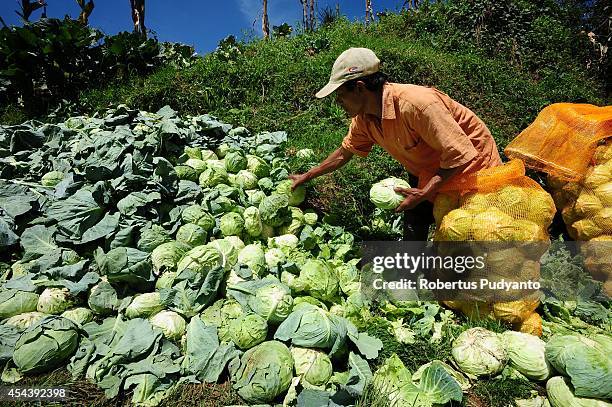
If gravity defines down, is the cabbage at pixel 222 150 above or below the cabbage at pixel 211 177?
above

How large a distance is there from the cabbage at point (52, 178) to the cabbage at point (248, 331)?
117 inches

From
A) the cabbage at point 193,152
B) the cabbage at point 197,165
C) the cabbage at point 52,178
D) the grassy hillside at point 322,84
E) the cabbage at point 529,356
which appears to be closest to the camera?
the cabbage at point 529,356

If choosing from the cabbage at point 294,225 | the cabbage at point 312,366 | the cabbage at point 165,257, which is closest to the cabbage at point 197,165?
the cabbage at point 294,225

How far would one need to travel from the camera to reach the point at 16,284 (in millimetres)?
3318

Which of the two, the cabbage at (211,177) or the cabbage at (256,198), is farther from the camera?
the cabbage at (211,177)

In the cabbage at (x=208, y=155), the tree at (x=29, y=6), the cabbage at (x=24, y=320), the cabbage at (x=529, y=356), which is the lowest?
the cabbage at (x=529, y=356)

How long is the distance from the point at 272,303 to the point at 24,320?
6.64 ft

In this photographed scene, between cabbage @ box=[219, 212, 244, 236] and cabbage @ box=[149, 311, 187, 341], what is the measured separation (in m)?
1.01

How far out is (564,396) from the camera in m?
2.59

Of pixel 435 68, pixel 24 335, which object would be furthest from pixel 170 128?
pixel 435 68

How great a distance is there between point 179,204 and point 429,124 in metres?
2.64

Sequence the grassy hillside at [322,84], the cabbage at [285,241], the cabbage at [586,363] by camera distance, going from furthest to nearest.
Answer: the grassy hillside at [322,84] → the cabbage at [285,241] → the cabbage at [586,363]

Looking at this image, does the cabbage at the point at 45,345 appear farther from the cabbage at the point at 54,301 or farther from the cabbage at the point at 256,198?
the cabbage at the point at 256,198

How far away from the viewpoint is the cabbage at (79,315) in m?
3.14
